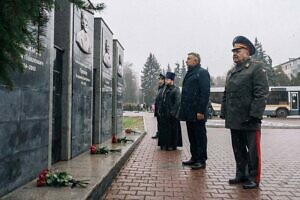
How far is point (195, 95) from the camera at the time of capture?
680cm

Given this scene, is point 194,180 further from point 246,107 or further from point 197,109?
point 197,109

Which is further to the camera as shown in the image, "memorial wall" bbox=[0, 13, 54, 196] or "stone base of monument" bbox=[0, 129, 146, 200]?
"memorial wall" bbox=[0, 13, 54, 196]

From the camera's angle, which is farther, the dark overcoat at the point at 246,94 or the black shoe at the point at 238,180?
the black shoe at the point at 238,180

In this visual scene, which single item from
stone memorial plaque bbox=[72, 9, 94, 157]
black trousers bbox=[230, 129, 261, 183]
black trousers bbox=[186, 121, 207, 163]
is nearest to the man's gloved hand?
black trousers bbox=[230, 129, 261, 183]

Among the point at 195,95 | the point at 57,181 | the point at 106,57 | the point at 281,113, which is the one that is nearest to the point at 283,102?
the point at 281,113

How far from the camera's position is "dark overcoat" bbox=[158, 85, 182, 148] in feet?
31.2

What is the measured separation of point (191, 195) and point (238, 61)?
2053 mm

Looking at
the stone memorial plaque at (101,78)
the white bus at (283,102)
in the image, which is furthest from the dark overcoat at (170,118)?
the white bus at (283,102)

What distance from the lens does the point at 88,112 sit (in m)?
8.20

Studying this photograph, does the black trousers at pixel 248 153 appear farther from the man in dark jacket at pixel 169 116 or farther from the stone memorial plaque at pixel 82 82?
Result: the man in dark jacket at pixel 169 116

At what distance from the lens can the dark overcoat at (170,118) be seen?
374 inches

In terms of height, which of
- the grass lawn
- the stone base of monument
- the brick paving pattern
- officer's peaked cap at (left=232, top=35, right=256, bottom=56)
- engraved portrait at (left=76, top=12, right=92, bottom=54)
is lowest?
the brick paving pattern

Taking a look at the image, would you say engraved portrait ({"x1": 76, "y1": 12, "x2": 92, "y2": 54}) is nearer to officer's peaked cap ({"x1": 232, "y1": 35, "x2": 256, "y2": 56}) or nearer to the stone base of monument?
the stone base of monument

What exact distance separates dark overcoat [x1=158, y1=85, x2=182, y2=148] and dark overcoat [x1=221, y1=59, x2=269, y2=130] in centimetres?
395
